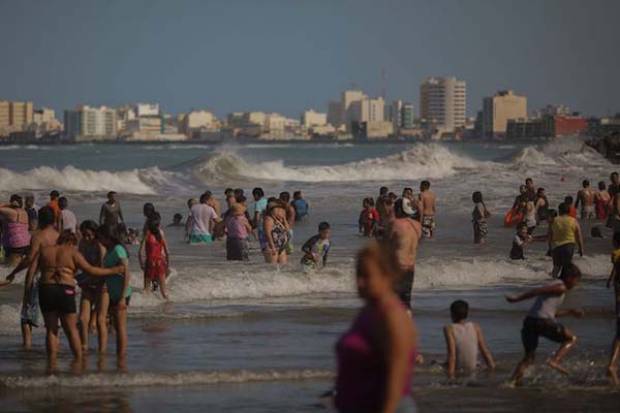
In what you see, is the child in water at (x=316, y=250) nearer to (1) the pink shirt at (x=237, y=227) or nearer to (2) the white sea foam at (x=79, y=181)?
(1) the pink shirt at (x=237, y=227)

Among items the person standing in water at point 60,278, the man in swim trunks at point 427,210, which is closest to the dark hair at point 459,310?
the person standing in water at point 60,278

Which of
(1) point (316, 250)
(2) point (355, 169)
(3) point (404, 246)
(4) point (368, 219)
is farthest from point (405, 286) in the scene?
(2) point (355, 169)

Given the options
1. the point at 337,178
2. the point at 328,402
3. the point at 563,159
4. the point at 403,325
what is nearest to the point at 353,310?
the point at 328,402

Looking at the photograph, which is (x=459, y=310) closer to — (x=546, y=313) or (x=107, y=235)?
(x=546, y=313)

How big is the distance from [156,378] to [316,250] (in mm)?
8299

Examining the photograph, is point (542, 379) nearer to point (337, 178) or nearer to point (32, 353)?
point (32, 353)

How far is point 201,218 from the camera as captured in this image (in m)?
24.5

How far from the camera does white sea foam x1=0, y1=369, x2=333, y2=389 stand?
11133mm

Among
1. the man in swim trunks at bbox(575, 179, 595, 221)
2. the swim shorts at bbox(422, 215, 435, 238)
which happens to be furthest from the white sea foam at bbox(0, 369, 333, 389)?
the man in swim trunks at bbox(575, 179, 595, 221)

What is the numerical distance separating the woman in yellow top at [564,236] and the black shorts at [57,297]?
6957 millimetres

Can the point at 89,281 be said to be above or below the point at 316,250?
above

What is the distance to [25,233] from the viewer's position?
20.0 m

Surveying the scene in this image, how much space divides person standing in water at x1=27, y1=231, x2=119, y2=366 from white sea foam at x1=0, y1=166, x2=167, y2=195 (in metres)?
43.3

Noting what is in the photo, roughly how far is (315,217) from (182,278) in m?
17.4
